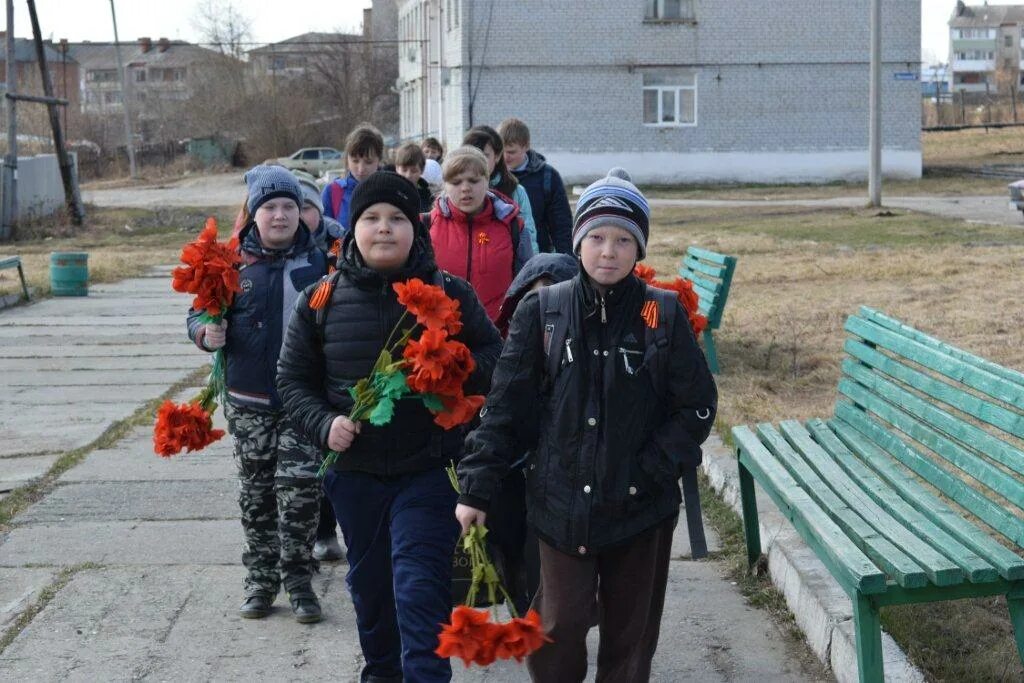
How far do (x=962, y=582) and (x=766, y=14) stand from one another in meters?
38.9

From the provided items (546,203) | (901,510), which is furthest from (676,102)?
(901,510)

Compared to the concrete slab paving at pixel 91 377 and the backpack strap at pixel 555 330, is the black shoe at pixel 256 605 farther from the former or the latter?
the concrete slab paving at pixel 91 377

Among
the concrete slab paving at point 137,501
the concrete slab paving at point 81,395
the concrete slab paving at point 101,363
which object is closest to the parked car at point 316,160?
the concrete slab paving at point 101,363

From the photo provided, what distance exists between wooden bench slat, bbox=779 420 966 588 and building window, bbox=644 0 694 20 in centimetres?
3661

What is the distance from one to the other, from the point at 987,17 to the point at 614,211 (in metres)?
174

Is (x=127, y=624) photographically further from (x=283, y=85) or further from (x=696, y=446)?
(x=283, y=85)

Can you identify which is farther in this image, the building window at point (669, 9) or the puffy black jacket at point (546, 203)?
the building window at point (669, 9)

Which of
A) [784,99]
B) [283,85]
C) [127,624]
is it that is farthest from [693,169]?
[127,624]

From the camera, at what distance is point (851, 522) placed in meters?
4.27

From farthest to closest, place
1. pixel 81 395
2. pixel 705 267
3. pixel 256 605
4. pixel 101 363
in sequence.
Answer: pixel 101 363, pixel 705 267, pixel 81 395, pixel 256 605

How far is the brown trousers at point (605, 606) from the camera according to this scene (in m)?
3.78

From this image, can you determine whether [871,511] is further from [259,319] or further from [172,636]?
[172,636]

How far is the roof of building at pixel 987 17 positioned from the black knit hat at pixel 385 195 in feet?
559

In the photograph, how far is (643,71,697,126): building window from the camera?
41.2 m
